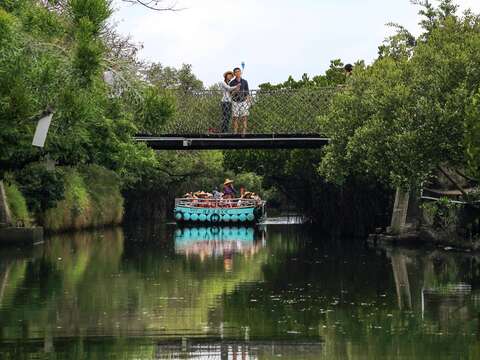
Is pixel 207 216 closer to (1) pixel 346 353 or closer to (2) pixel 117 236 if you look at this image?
(2) pixel 117 236

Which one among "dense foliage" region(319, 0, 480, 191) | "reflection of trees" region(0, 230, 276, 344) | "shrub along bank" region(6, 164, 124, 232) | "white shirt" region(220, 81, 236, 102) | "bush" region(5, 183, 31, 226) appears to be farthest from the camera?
"shrub along bank" region(6, 164, 124, 232)

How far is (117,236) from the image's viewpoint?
56.6 metres

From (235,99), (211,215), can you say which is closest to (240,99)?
(235,99)

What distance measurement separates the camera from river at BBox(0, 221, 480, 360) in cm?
1788

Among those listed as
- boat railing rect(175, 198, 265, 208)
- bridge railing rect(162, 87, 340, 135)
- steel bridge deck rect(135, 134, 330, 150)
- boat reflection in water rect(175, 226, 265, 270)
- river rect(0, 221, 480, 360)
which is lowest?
river rect(0, 221, 480, 360)

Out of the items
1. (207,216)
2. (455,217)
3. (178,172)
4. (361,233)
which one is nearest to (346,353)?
(455,217)

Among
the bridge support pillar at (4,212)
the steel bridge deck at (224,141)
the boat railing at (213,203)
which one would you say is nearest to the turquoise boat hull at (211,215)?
the boat railing at (213,203)

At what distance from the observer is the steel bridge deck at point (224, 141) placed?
4478cm

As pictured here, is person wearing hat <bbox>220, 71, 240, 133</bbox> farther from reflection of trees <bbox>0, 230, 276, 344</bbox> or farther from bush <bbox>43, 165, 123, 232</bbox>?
bush <bbox>43, 165, 123, 232</bbox>

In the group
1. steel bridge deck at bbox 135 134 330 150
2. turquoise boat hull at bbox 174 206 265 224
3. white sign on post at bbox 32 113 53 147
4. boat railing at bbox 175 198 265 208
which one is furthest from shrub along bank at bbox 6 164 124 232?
white sign on post at bbox 32 113 53 147

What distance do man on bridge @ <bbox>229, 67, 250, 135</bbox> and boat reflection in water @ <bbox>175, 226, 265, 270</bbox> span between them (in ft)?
13.4

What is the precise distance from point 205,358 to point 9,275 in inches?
578

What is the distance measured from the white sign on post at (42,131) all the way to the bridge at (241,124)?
2165 centimetres

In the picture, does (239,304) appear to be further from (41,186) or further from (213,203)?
(213,203)
